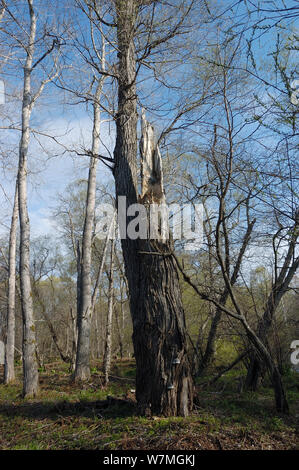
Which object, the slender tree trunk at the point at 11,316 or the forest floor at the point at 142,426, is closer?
the forest floor at the point at 142,426

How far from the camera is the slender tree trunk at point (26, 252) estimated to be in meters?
6.60

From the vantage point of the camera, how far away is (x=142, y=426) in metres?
3.50

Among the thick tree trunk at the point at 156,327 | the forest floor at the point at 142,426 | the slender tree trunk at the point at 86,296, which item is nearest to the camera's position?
the forest floor at the point at 142,426

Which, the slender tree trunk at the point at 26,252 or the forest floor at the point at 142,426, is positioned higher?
the slender tree trunk at the point at 26,252

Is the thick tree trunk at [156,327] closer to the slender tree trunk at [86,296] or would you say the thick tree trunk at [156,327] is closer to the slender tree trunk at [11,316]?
the slender tree trunk at [86,296]

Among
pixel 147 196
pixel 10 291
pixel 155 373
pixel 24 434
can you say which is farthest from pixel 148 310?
pixel 10 291

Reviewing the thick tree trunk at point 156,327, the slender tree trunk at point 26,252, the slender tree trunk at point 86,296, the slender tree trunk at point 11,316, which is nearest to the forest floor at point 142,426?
the thick tree trunk at point 156,327

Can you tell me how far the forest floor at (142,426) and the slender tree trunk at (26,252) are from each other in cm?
109

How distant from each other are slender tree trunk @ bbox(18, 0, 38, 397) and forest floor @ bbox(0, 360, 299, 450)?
3.59ft

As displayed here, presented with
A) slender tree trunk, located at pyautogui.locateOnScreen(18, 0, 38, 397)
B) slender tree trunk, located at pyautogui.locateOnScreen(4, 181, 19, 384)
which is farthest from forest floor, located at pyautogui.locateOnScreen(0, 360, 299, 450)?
slender tree trunk, located at pyautogui.locateOnScreen(4, 181, 19, 384)

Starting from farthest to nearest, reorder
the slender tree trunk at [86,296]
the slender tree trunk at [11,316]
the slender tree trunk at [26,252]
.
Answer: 1. the slender tree trunk at [11,316]
2. the slender tree trunk at [86,296]
3. the slender tree trunk at [26,252]

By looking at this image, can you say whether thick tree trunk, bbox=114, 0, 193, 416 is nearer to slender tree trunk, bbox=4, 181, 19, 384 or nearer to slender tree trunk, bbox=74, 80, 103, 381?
slender tree trunk, bbox=74, 80, 103, 381

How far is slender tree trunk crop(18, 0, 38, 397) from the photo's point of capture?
21.7 feet

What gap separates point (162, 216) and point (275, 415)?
282 centimetres
